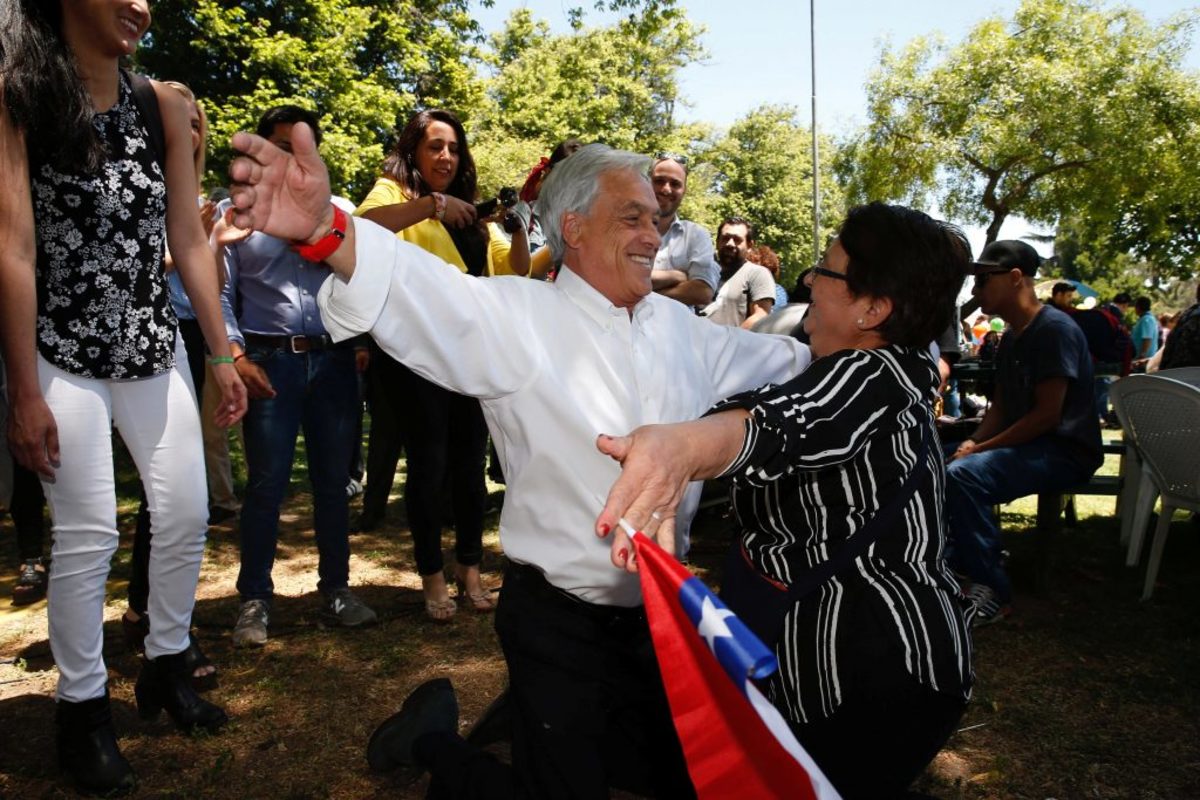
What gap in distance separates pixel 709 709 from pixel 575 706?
0.80 metres

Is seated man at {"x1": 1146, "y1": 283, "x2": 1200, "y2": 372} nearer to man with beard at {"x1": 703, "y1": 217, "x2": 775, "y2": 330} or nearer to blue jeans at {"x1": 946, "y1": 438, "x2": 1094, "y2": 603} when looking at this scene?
blue jeans at {"x1": 946, "y1": 438, "x2": 1094, "y2": 603}

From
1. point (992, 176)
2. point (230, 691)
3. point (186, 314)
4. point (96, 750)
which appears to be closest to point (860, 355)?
point (96, 750)

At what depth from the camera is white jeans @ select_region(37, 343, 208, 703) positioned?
8.98 ft

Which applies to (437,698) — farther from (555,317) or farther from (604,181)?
(604,181)

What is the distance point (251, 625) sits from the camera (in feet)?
13.6

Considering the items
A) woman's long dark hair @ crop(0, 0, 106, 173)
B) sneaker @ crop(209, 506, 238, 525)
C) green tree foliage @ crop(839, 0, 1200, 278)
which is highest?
green tree foliage @ crop(839, 0, 1200, 278)

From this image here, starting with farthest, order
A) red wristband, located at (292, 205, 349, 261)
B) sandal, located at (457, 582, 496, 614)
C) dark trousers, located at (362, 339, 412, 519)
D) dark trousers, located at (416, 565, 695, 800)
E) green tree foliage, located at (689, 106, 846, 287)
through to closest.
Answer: green tree foliage, located at (689, 106, 846, 287), dark trousers, located at (362, 339, 412, 519), sandal, located at (457, 582, 496, 614), dark trousers, located at (416, 565, 695, 800), red wristband, located at (292, 205, 349, 261)

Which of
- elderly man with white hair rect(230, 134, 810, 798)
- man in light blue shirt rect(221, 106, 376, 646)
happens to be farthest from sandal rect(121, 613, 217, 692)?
elderly man with white hair rect(230, 134, 810, 798)

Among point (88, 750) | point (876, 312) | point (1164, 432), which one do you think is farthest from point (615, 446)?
point (1164, 432)

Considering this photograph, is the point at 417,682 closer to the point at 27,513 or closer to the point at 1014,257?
the point at 27,513

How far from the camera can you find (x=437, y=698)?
307 centimetres

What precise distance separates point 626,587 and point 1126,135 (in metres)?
25.9

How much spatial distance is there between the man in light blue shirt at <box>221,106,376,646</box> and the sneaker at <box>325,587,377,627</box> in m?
0.31

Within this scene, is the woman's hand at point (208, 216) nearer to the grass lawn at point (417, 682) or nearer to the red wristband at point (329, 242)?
the grass lawn at point (417, 682)
